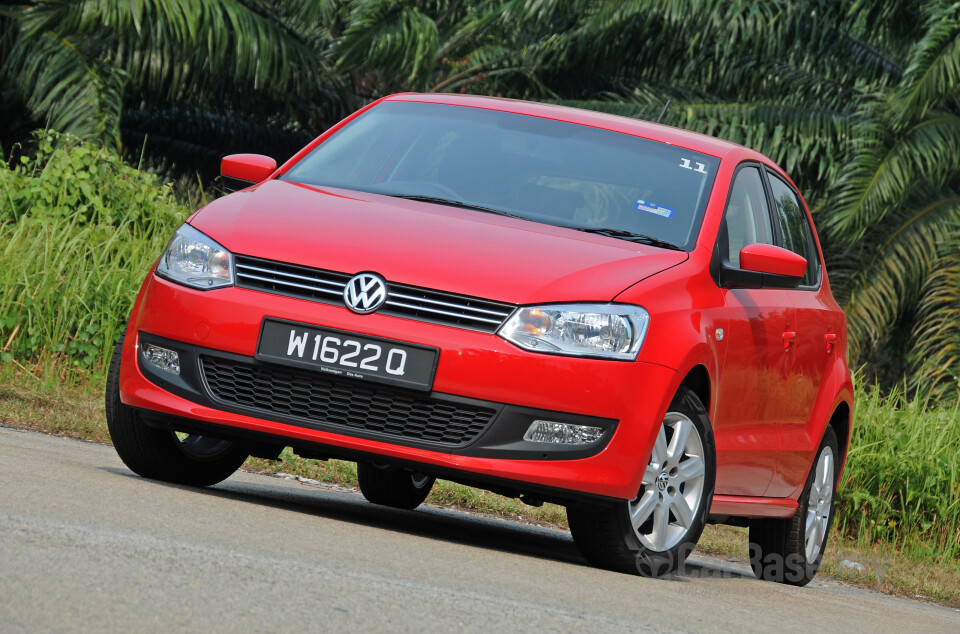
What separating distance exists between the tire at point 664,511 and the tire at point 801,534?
152cm

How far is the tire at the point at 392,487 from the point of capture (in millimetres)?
7207

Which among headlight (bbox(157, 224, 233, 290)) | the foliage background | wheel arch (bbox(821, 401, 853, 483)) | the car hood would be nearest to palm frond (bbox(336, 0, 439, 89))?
the foliage background

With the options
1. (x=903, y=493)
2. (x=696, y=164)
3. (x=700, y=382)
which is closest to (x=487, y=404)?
(x=700, y=382)

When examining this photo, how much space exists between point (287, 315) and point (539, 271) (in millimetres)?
834

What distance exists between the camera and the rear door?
585 cm

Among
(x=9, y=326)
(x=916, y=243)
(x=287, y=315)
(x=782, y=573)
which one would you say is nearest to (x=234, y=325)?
(x=287, y=315)

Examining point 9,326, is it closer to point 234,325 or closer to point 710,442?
point 234,325

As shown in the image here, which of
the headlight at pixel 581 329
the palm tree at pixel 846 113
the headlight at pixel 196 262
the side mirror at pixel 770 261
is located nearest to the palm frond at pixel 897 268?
the palm tree at pixel 846 113

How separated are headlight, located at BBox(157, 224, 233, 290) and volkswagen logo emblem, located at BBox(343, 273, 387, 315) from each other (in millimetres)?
466

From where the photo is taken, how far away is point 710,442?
5547 mm

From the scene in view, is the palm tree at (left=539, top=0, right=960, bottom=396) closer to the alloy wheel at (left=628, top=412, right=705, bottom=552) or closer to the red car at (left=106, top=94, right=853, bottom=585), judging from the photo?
the red car at (left=106, top=94, right=853, bottom=585)

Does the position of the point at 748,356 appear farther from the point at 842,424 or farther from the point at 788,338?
the point at 842,424

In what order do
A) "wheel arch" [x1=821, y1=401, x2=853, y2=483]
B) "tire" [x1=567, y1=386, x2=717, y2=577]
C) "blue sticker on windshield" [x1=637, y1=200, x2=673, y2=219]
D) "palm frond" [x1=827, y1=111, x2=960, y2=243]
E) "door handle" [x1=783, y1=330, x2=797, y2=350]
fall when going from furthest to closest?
1. "palm frond" [x1=827, y1=111, x2=960, y2=243]
2. "wheel arch" [x1=821, y1=401, x2=853, y2=483]
3. "door handle" [x1=783, y1=330, x2=797, y2=350]
4. "blue sticker on windshield" [x1=637, y1=200, x2=673, y2=219]
5. "tire" [x1=567, y1=386, x2=717, y2=577]

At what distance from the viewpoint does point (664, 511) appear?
5402 millimetres
